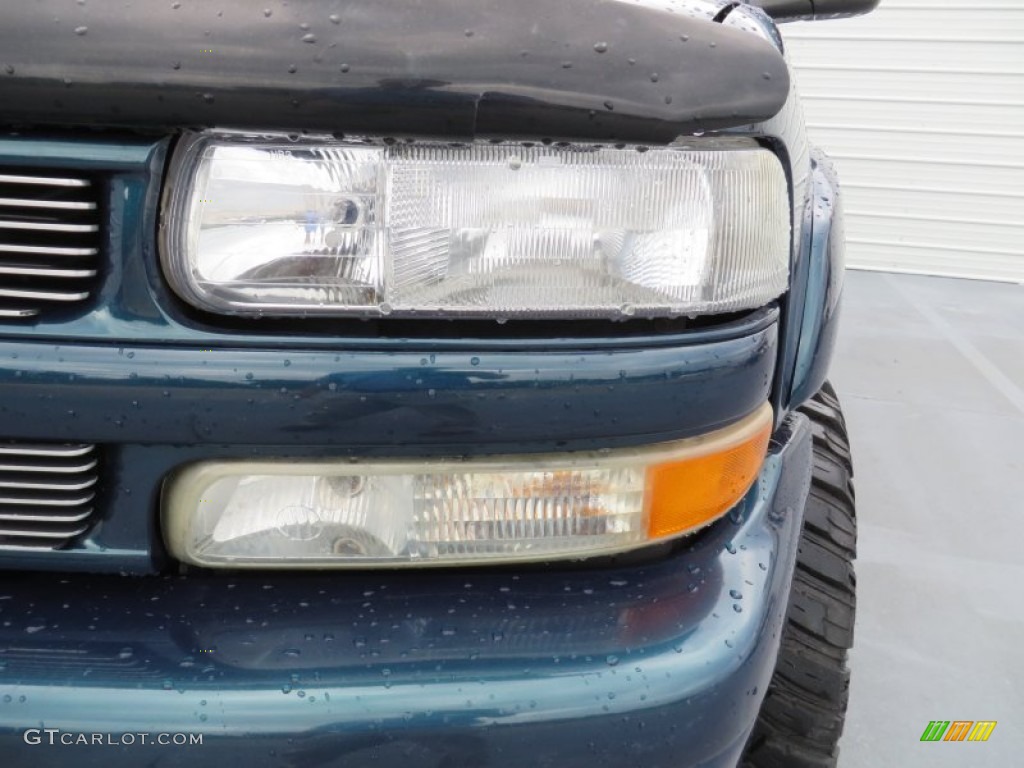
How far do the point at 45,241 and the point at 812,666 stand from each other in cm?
121

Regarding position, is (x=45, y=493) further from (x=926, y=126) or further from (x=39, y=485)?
(x=926, y=126)

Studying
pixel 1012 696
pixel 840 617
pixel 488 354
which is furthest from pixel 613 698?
pixel 1012 696

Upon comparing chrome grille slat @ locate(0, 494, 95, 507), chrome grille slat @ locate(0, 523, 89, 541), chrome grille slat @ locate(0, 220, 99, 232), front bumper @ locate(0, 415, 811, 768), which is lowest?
front bumper @ locate(0, 415, 811, 768)

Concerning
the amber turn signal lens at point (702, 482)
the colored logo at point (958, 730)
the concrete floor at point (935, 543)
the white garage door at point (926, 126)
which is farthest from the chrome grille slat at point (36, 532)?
the white garage door at point (926, 126)

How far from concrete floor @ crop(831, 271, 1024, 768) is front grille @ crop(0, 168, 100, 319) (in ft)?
5.58

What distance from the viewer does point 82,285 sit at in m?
0.75

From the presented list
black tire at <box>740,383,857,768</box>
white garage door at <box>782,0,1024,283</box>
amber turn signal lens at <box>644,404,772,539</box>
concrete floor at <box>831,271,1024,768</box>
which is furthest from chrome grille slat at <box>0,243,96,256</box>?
white garage door at <box>782,0,1024,283</box>

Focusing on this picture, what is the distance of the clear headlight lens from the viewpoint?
826 mm

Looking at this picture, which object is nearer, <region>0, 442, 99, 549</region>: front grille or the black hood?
Answer: the black hood

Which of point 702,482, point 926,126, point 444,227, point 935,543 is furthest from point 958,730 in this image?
point 926,126

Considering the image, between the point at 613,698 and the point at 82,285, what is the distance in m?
0.62

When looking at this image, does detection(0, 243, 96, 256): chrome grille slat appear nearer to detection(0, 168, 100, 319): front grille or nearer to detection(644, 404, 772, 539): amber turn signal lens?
detection(0, 168, 100, 319): front grille

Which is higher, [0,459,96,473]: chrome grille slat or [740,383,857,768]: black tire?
[0,459,96,473]: chrome grille slat

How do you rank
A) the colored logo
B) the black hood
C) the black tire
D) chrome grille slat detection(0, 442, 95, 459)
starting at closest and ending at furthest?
the black hood, chrome grille slat detection(0, 442, 95, 459), the black tire, the colored logo
